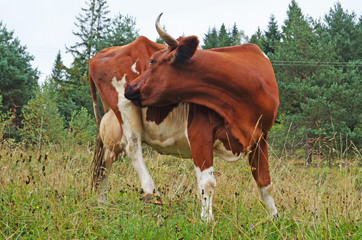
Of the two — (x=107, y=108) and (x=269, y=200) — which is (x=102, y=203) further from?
(x=269, y=200)

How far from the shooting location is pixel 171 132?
3.71 metres

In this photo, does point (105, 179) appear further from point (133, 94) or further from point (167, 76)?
point (167, 76)

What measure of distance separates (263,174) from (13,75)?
23408 millimetres

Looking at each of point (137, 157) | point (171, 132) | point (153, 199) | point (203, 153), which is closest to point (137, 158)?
point (137, 157)

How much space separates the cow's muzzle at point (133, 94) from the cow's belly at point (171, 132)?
270 mm

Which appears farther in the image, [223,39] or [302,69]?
[223,39]

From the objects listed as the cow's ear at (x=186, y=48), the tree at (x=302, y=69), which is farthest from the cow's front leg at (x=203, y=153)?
the tree at (x=302, y=69)

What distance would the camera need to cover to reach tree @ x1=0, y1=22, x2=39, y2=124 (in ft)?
75.5

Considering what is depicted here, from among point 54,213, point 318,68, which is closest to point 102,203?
point 54,213

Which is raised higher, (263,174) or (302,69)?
(263,174)

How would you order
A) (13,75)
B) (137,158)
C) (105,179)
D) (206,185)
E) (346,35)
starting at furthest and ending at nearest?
(346,35) < (13,75) < (105,179) < (137,158) < (206,185)

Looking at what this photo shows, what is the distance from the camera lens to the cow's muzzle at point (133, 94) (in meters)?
3.57

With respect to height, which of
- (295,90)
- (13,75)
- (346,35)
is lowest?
(295,90)

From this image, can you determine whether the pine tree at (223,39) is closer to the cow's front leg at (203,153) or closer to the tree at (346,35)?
the tree at (346,35)
